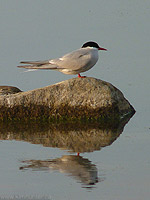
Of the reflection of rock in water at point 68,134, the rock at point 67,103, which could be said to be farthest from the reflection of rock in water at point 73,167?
the rock at point 67,103

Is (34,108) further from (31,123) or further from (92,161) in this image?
(92,161)

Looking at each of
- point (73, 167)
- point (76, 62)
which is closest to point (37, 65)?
point (76, 62)

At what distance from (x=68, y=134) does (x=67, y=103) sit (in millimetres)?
1129

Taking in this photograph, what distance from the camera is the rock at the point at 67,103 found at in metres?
9.91

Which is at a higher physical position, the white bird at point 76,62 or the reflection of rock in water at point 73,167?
the white bird at point 76,62

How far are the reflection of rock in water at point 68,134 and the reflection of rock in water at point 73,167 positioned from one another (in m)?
0.52

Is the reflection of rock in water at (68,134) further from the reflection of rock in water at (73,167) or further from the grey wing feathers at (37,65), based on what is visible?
the grey wing feathers at (37,65)

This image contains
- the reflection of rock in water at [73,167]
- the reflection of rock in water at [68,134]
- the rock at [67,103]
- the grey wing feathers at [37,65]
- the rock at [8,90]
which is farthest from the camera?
the rock at [8,90]

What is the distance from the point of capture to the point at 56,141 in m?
8.52

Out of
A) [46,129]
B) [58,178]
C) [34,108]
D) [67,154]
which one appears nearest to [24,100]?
[34,108]

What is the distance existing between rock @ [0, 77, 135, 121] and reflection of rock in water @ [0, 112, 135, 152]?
314mm

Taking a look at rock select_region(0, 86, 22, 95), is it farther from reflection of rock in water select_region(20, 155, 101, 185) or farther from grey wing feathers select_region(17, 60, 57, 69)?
reflection of rock in water select_region(20, 155, 101, 185)

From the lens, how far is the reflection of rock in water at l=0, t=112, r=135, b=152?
8273 millimetres

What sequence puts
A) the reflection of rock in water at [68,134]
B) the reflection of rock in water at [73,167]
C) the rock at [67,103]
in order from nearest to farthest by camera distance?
the reflection of rock in water at [73,167], the reflection of rock in water at [68,134], the rock at [67,103]
